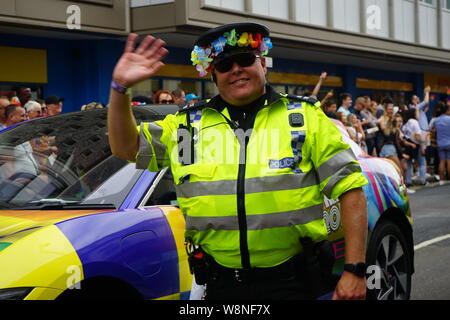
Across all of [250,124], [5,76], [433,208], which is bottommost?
[433,208]

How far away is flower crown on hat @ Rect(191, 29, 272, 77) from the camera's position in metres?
2.84

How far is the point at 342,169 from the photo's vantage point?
273cm

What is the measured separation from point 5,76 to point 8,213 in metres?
11.5

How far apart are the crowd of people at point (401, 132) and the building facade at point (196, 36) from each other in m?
3.49

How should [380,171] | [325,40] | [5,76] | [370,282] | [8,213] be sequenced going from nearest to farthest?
[8,213]
[370,282]
[380,171]
[5,76]
[325,40]

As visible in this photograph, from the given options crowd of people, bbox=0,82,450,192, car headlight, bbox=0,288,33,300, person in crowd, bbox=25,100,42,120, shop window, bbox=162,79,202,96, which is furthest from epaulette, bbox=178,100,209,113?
shop window, bbox=162,79,202,96

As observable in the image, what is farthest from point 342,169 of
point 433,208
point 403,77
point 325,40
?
point 403,77

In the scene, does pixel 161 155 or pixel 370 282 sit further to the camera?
pixel 370 282

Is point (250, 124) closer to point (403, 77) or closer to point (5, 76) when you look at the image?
point (5, 76)

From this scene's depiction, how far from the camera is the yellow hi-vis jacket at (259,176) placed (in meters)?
2.67

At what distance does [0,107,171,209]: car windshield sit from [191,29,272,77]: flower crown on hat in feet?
3.30

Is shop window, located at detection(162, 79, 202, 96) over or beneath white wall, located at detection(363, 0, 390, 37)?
beneath

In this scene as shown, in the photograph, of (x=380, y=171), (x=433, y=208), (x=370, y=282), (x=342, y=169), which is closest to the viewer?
(x=342, y=169)

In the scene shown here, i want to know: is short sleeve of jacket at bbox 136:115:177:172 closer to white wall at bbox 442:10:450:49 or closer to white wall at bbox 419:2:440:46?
white wall at bbox 419:2:440:46
